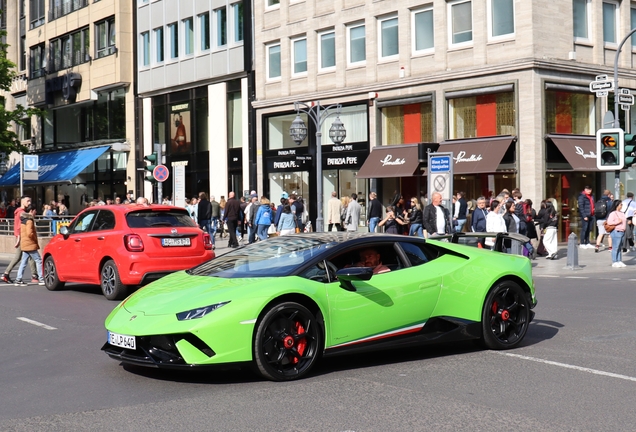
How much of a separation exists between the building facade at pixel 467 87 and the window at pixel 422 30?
4cm

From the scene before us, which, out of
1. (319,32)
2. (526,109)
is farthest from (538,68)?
(319,32)

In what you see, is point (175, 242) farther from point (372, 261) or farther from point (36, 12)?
point (36, 12)

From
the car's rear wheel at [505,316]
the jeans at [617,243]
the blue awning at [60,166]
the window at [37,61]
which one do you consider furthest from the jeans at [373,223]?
the window at [37,61]

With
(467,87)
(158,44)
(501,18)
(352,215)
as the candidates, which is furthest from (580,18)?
(158,44)

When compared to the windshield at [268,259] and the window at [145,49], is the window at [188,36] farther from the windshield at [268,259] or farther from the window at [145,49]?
the windshield at [268,259]

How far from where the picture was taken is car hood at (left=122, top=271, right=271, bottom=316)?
290 inches

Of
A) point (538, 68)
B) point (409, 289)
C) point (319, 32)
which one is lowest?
point (409, 289)

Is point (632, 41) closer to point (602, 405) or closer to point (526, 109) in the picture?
point (526, 109)

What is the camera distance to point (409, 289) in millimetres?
8258

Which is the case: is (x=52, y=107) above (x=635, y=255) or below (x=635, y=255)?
above

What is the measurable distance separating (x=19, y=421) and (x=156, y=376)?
1696 mm

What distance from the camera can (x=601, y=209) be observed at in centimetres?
2717

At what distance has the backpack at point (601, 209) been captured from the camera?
2714 centimetres

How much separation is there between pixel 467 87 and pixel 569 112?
3377mm
